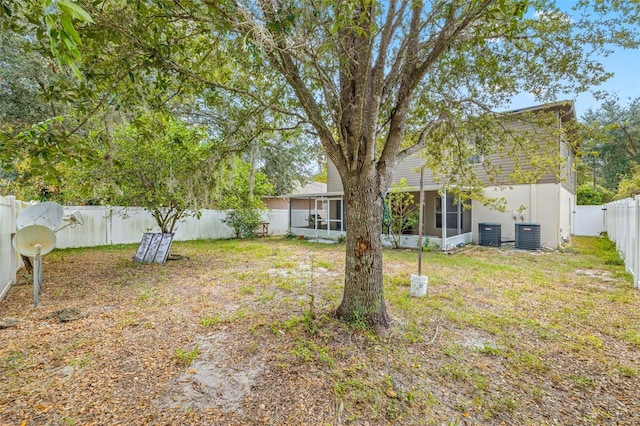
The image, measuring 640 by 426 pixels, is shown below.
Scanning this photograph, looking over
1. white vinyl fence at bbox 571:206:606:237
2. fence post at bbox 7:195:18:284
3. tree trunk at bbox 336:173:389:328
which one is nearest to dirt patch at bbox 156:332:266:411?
tree trunk at bbox 336:173:389:328

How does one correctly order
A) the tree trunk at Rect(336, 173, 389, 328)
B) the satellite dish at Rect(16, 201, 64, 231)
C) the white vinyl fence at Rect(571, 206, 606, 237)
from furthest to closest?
1. the white vinyl fence at Rect(571, 206, 606, 237)
2. the satellite dish at Rect(16, 201, 64, 231)
3. the tree trunk at Rect(336, 173, 389, 328)

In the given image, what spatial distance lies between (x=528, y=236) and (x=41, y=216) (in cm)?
1207

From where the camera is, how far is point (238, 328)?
11.3 feet

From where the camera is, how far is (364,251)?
3117 millimetres

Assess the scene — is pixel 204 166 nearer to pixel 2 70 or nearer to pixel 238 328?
pixel 238 328

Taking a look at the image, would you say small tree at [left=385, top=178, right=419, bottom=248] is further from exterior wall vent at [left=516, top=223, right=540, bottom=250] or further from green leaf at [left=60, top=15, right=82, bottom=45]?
green leaf at [left=60, top=15, right=82, bottom=45]

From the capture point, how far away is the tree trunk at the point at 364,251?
3.11m

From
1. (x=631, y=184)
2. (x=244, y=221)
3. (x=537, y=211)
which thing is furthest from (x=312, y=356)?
(x=631, y=184)

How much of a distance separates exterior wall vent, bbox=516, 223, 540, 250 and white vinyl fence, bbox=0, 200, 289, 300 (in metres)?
9.83

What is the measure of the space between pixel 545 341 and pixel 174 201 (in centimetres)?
739

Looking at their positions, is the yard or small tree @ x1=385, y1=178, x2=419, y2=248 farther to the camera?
small tree @ x1=385, y1=178, x2=419, y2=248

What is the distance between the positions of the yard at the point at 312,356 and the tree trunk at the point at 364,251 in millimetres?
269

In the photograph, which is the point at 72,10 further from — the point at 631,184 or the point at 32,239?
the point at 631,184

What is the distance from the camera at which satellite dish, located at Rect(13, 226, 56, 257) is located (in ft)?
13.4
